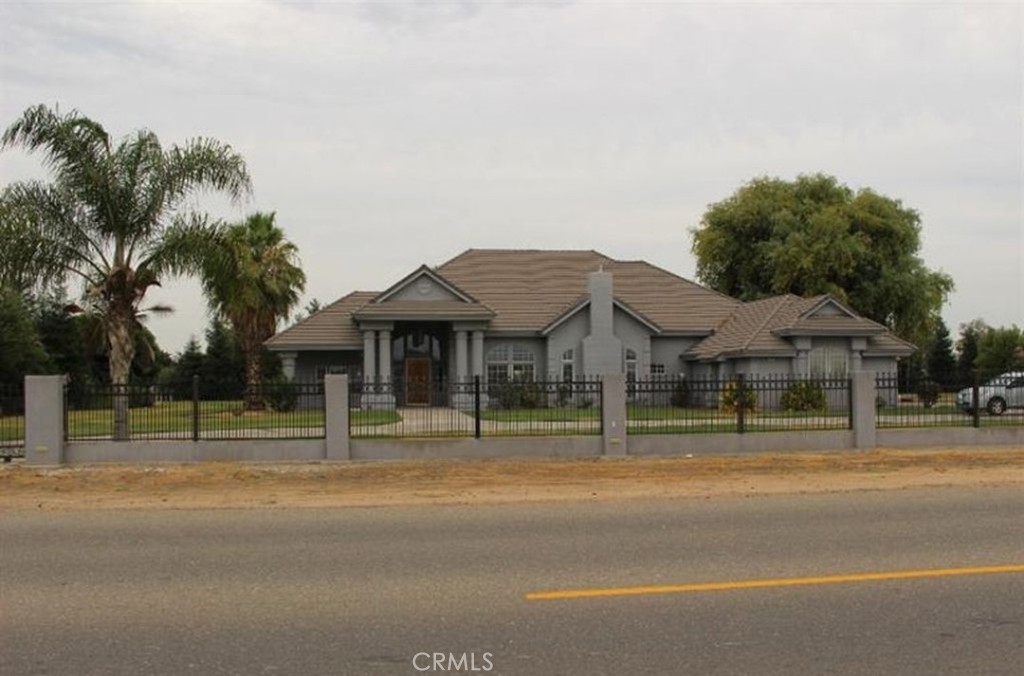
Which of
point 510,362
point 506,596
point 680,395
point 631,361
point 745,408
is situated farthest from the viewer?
point 510,362

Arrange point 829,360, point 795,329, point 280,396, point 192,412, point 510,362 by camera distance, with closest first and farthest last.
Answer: point 192,412 < point 280,396 < point 795,329 < point 829,360 < point 510,362

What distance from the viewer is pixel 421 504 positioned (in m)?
12.8

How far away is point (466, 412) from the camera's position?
800 inches

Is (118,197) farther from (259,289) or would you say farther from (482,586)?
(259,289)

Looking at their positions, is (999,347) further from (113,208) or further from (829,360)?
(113,208)

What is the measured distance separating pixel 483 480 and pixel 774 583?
878cm

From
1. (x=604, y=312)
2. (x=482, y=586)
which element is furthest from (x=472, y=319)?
(x=482, y=586)

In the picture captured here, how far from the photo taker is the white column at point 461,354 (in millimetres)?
41188

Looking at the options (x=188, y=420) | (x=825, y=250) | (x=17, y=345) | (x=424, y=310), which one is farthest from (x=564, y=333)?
(x=17, y=345)

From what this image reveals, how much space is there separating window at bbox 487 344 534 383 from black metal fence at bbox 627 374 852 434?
22.3 m

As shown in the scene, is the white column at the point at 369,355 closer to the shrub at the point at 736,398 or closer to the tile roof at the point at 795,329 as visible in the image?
the tile roof at the point at 795,329

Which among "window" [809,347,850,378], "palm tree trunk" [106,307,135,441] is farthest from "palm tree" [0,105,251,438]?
"window" [809,347,850,378]

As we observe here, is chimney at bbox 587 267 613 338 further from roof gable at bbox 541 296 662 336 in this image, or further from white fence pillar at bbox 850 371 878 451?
white fence pillar at bbox 850 371 878 451

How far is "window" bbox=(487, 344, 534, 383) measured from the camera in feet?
141
